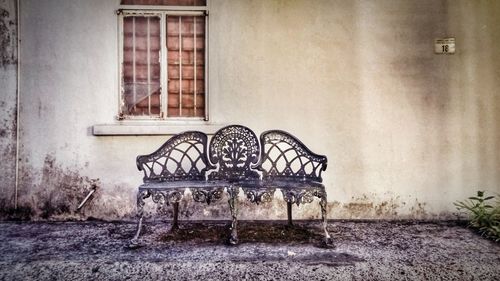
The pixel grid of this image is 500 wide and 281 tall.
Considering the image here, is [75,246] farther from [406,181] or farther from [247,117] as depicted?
[406,181]

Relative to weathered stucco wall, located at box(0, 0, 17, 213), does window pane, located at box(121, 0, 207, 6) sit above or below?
above

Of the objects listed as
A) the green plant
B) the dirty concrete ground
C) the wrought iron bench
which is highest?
the wrought iron bench

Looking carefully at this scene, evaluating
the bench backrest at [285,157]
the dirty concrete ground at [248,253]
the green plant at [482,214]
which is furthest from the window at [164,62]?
the green plant at [482,214]

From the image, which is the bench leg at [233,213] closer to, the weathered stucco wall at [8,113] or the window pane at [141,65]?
the window pane at [141,65]

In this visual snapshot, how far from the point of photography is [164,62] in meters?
4.40

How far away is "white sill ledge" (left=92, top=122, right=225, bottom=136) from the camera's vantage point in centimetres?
426

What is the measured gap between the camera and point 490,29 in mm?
4383

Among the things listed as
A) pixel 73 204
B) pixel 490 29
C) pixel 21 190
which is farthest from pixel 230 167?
pixel 490 29

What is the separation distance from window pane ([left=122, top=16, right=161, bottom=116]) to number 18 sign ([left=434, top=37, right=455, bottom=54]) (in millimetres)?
3634

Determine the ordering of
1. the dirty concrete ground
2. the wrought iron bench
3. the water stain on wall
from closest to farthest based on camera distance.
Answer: the dirty concrete ground < the wrought iron bench < the water stain on wall

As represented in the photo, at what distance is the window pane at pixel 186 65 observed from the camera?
174 inches

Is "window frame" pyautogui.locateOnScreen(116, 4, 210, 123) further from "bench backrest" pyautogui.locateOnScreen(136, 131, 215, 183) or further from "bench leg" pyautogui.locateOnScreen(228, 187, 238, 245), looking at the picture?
"bench leg" pyautogui.locateOnScreen(228, 187, 238, 245)

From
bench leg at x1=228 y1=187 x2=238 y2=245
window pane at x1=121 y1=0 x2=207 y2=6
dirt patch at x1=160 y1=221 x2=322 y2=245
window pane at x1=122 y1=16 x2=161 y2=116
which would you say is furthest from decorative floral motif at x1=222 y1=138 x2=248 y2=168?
window pane at x1=121 y1=0 x2=207 y2=6

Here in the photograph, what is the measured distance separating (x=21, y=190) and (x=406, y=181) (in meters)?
4.99
